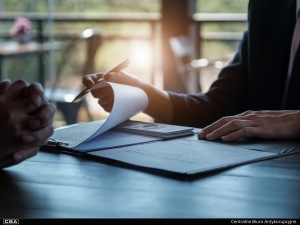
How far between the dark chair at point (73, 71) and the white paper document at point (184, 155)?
2.36 meters

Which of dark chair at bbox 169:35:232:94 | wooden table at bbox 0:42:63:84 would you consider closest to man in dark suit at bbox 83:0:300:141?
dark chair at bbox 169:35:232:94

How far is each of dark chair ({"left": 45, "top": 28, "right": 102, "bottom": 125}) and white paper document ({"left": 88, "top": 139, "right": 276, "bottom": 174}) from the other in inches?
93.0

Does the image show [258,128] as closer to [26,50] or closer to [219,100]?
[219,100]

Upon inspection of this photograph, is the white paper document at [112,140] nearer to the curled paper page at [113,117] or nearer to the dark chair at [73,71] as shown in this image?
the curled paper page at [113,117]

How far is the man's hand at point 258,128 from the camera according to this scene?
30.5 inches

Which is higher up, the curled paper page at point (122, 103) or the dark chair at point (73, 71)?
the curled paper page at point (122, 103)

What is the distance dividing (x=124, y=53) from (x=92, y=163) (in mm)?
3614

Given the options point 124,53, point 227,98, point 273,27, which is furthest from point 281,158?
point 124,53

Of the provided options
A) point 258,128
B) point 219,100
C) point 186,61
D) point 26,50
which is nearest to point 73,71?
point 26,50

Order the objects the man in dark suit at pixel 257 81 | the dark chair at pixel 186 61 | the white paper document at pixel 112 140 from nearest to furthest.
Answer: the white paper document at pixel 112 140
the man in dark suit at pixel 257 81
the dark chair at pixel 186 61

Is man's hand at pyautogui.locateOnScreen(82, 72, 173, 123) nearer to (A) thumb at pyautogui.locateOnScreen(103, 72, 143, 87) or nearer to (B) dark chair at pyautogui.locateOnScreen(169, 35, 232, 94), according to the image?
(A) thumb at pyautogui.locateOnScreen(103, 72, 143, 87)

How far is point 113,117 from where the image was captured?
2.61 ft

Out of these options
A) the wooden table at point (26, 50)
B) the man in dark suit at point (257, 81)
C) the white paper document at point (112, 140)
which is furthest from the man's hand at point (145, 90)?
the wooden table at point (26, 50)

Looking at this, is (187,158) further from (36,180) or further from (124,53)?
(124,53)
